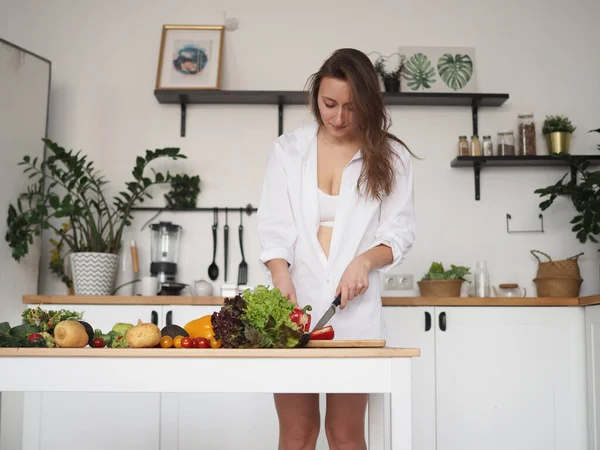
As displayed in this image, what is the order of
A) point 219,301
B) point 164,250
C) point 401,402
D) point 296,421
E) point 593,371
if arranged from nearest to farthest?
point 401,402 < point 296,421 < point 593,371 < point 219,301 < point 164,250

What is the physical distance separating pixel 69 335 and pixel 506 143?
9.09 feet

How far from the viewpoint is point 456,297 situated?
339cm

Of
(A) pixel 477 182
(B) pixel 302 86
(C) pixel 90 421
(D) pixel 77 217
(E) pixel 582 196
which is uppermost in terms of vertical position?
(B) pixel 302 86

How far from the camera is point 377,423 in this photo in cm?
179

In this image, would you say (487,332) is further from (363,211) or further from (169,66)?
(169,66)

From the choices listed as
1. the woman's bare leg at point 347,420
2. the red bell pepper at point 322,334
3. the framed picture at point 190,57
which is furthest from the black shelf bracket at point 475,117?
the red bell pepper at point 322,334

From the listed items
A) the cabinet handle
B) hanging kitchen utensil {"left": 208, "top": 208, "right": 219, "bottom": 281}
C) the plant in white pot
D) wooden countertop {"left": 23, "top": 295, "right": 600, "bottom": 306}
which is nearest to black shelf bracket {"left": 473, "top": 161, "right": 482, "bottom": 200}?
wooden countertop {"left": 23, "top": 295, "right": 600, "bottom": 306}

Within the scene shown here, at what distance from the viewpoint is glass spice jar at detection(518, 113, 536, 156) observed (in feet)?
12.4

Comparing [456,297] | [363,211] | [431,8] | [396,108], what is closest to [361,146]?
[363,211]

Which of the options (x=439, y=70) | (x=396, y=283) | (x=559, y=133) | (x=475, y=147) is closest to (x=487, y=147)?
(x=475, y=147)

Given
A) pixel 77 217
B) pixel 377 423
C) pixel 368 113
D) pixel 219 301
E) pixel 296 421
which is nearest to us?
pixel 377 423

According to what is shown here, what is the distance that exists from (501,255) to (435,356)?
776mm

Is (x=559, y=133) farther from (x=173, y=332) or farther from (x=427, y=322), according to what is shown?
(x=173, y=332)

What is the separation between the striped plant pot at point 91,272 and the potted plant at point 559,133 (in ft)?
7.06
